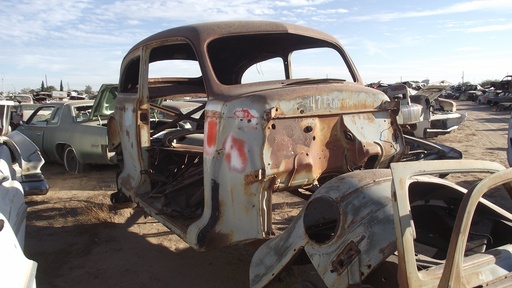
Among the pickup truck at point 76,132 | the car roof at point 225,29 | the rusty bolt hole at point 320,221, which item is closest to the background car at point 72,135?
the pickup truck at point 76,132

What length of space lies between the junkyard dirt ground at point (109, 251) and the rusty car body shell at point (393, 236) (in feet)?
4.57

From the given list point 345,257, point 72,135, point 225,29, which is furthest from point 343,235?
point 72,135

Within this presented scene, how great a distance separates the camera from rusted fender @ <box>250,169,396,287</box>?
85.1 inches

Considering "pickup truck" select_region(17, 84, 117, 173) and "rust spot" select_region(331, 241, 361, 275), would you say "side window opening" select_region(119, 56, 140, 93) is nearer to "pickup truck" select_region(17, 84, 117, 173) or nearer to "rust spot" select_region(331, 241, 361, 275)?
"pickup truck" select_region(17, 84, 117, 173)

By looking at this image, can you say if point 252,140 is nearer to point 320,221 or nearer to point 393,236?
point 320,221

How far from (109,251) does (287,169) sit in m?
2.61

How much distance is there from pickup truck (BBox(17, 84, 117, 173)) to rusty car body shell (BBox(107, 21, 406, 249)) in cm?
356

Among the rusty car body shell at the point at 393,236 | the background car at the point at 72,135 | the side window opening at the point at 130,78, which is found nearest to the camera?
the rusty car body shell at the point at 393,236

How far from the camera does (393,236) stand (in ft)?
7.04

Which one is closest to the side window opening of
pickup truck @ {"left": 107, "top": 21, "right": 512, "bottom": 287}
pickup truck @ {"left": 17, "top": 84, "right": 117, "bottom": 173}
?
pickup truck @ {"left": 107, "top": 21, "right": 512, "bottom": 287}

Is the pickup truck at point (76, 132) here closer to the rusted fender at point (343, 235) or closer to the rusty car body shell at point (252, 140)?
the rusty car body shell at point (252, 140)

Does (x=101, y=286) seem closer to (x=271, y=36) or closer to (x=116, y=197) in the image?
(x=116, y=197)

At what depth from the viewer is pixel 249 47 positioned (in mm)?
4836

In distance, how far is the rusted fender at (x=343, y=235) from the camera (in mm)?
2162
